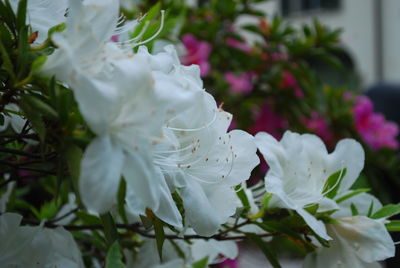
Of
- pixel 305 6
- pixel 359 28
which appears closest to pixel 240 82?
pixel 359 28

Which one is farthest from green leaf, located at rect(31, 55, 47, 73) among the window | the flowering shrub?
the window

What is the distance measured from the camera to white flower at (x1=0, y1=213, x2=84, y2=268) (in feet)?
1.99

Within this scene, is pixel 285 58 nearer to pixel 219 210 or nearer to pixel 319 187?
pixel 319 187

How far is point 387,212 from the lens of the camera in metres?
0.67

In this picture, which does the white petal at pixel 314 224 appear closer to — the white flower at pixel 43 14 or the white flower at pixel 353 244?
the white flower at pixel 353 244

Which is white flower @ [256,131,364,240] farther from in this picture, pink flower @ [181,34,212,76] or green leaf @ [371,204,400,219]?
pink flower @ [181,34,212,76]

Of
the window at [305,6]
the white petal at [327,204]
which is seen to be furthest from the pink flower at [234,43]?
the window at [305,6]

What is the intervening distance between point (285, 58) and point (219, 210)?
3.56 ft

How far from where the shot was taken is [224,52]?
5.08 ft

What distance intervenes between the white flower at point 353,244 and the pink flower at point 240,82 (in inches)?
40.2

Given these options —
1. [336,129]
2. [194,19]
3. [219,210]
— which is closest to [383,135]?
[336,129]

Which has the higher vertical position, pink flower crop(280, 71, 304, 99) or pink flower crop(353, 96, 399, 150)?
pink flower crop(280, 71, 304, 99)

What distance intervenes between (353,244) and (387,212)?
0.19 ft

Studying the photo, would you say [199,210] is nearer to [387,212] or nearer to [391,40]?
[387,212]
